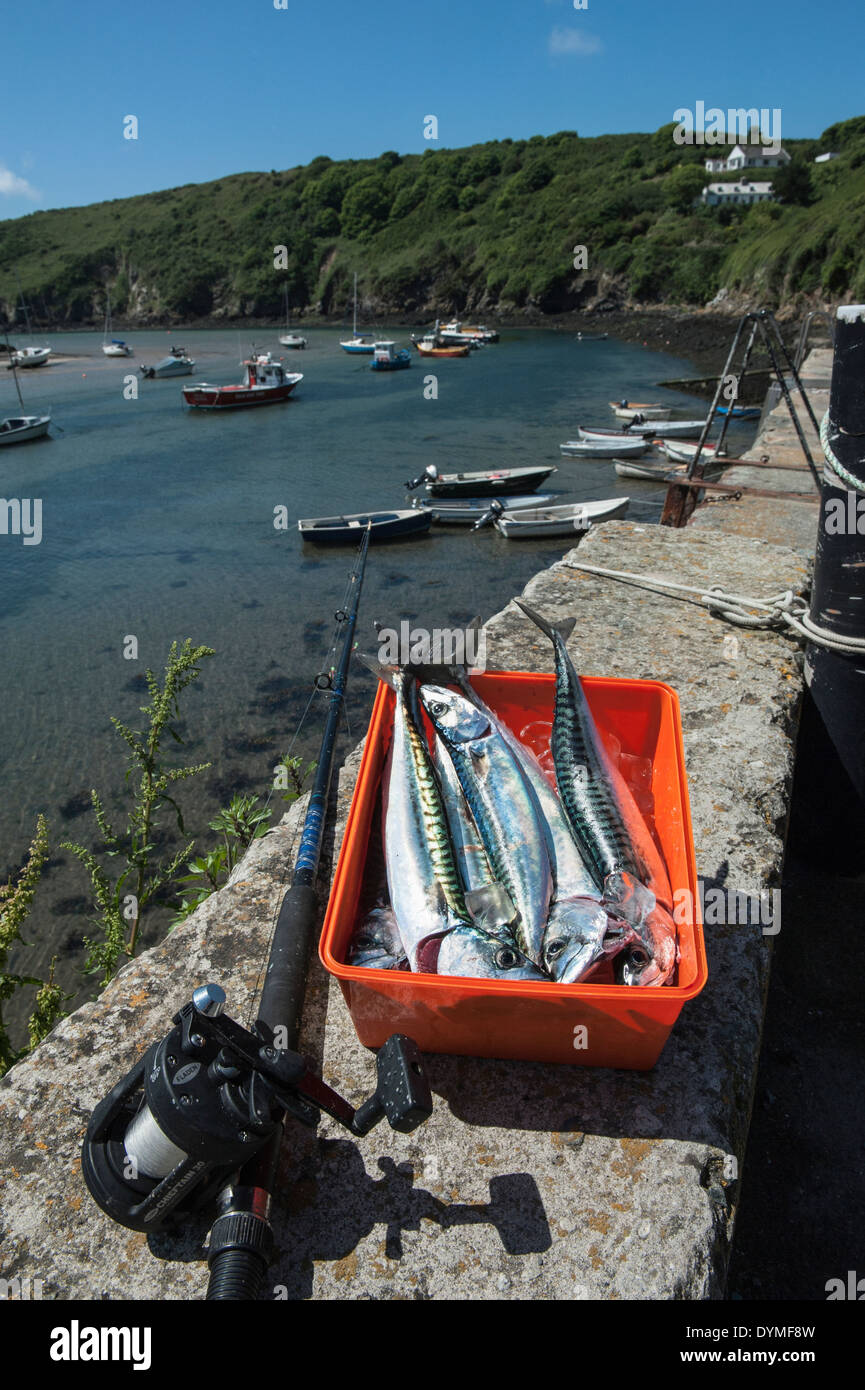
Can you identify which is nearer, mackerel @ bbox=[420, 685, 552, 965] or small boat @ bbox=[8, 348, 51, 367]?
mackerel @ bbox=[420, 685, 552, 965]

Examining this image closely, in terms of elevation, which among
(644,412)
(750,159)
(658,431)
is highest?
(750,159)

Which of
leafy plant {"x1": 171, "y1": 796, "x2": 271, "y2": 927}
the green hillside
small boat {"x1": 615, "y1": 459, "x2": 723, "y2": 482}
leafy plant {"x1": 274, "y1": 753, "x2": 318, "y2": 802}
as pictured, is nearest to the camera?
leafy plant {"x1": 171, "y1": 796, "x2": 271, "y2": 927}

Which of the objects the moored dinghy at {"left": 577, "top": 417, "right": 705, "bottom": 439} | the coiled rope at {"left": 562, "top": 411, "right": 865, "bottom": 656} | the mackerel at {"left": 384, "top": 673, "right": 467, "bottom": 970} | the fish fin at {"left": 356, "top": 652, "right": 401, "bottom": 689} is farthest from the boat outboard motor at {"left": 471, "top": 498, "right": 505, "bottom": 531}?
the mackerel at {"left": 384, "top": 673, "right": 467, "bottom": 970}

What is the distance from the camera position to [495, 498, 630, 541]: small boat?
64.2ft

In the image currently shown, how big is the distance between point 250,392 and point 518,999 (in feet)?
152

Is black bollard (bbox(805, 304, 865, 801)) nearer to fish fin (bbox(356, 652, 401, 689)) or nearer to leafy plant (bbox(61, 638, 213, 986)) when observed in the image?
fish fin (bbox(356, 652, 401, 689))

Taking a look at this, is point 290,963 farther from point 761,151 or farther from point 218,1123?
point 761,151

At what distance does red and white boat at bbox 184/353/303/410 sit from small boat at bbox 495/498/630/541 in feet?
95.9

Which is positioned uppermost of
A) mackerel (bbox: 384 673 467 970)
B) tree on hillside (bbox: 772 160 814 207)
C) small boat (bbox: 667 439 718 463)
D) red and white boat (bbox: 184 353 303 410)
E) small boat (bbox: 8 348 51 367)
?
tree on hillside (bbox: 772 160 814 207)

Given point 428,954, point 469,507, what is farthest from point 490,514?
point 428,954

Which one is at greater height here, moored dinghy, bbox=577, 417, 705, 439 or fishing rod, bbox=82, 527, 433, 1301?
moored dinghy, bbox=577, 417, 705, 439

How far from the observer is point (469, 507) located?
2120cm

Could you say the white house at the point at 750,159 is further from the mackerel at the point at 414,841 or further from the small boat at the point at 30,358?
the mackerel at the point at 414,841
